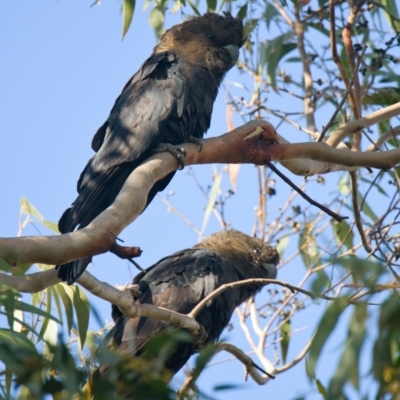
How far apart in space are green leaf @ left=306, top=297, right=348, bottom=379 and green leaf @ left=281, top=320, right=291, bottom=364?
8.27 ft

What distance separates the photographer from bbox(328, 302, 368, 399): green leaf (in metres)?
1.39

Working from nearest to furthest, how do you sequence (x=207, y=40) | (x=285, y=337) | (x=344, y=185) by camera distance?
1. (x=207, y=40)
2. (x=285, y=337)
3. (x=344, y=185)

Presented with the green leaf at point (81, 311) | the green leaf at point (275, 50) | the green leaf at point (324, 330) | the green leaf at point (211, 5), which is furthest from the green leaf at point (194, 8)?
the green leaf at point (324, 330)

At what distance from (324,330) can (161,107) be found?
1.86 meters

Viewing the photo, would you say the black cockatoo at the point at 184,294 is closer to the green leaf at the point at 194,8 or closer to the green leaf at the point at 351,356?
the green leaf at the point at 194,8

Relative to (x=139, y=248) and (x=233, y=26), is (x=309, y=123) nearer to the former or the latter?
(x=233, y=26)

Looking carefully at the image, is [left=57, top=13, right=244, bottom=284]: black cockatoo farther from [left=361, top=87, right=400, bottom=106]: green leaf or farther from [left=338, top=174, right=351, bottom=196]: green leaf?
[left=338, top=174, right=351, bottom=196]: green leaf

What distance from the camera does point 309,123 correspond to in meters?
3.92

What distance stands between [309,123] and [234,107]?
901mm

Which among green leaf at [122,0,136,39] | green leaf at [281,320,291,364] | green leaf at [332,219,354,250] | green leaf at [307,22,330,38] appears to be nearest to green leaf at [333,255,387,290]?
green leaf at [122,0,136,39]

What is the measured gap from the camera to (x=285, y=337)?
414 cm

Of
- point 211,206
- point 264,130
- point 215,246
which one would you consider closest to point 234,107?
point 211,206

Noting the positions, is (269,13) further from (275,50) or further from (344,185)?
(344,185)

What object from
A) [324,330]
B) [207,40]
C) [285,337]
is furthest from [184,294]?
[324,330]
